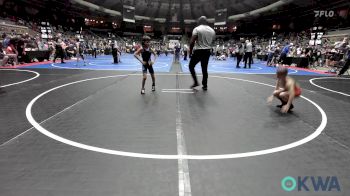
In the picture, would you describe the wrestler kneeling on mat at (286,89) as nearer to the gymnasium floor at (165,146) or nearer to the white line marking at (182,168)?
the gymnasium floor at (165,146)

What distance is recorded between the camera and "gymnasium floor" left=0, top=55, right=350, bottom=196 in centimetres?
246

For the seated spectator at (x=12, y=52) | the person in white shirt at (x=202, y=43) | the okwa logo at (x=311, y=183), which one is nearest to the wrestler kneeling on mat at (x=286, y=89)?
the person in white shirt at (x=202, y=43)

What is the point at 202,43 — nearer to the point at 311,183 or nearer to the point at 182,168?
the point at 182,168

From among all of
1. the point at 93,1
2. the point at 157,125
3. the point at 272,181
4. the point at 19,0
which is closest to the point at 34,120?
the point at 157,125

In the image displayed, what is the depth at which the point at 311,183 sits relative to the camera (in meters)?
2.55

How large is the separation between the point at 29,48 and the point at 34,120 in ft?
51.8

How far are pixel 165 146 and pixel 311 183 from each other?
171cm

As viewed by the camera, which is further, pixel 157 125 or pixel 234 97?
pixel 234 97

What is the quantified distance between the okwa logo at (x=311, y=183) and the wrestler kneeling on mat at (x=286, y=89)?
2.56m

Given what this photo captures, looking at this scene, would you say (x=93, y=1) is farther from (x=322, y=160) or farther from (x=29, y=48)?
(x=322, y=160)

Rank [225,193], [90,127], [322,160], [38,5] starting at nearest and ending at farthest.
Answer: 1. [225,193]
2. [322,160]
3. [90,127]
4. [38,5]

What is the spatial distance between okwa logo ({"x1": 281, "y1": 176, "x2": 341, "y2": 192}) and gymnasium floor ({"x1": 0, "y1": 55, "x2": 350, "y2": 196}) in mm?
52

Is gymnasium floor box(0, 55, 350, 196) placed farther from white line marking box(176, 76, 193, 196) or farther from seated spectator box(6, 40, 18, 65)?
seated spectator box(6, 40, 18, 65)

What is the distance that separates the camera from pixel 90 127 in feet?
13.4
